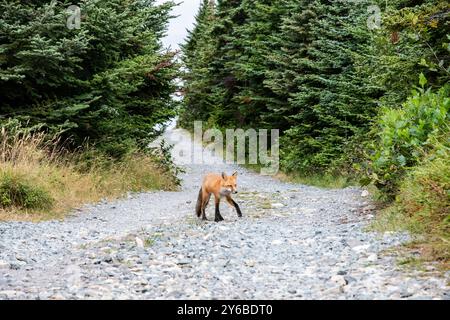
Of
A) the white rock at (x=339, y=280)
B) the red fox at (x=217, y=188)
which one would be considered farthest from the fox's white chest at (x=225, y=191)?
the white rock at (x=339, y=280)

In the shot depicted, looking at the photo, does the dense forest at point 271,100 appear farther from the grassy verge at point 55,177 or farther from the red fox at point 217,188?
the red fox at point 217,188

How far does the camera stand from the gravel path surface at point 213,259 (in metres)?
4.39

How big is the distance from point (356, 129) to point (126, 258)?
1216 centimetres

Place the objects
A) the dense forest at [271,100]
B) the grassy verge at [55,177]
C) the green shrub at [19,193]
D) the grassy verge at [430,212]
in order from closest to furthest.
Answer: the grassy verge at [430,212] < the dense forest at [271,100] < the green shrub at [19,193] < the grassy verge at [55,177]

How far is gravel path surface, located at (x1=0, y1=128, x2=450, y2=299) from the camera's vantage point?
439 cm

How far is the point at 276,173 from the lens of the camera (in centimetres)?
2323

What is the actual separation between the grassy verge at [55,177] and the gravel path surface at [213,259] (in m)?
0.79

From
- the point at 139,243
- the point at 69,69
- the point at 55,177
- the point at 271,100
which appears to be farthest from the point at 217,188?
the point at 271,100

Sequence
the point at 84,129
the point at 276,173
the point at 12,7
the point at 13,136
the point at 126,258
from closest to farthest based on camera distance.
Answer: the point at 126,258 → the point at 13,136 → the point at 12,7 → the point at 84,129 → the point at 276,173

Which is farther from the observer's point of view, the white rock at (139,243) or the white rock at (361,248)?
the white rock at (139,243)

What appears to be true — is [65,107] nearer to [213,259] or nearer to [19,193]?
[19,193]

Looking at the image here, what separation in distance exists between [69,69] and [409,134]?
7.99 metres
